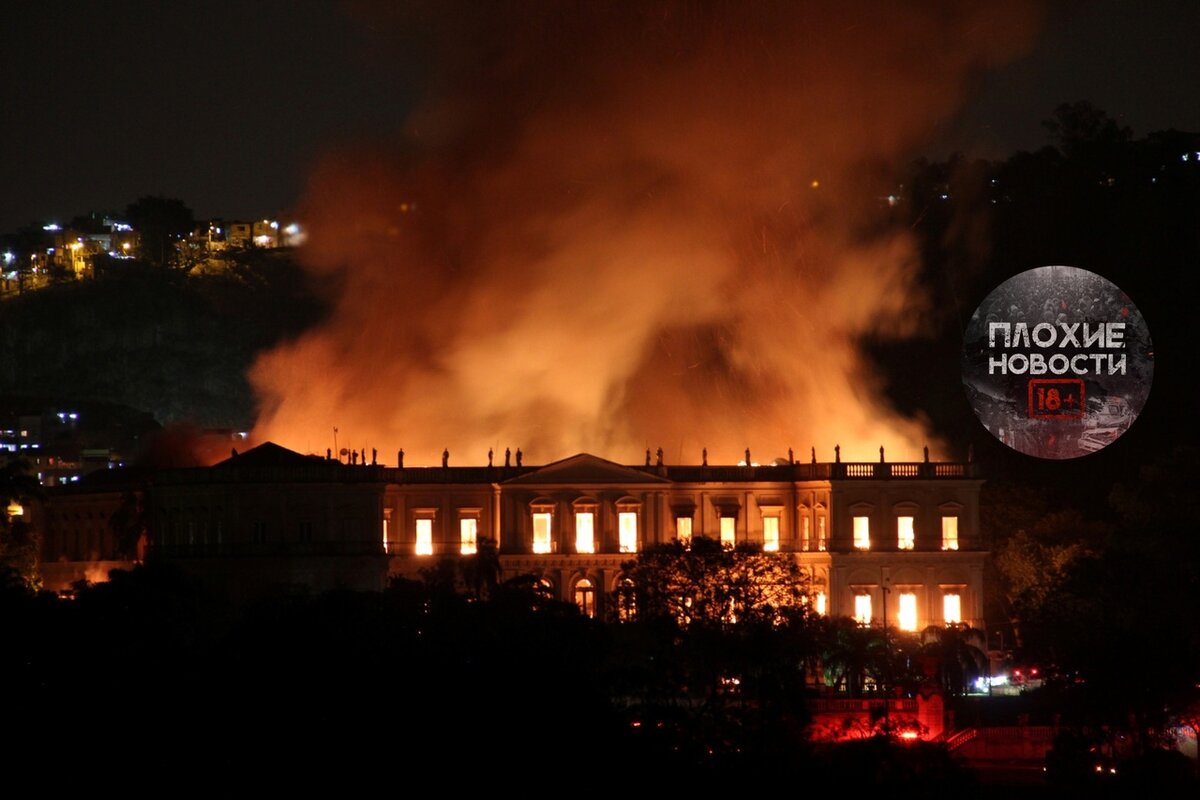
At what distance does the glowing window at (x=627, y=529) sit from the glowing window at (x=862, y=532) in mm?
7306

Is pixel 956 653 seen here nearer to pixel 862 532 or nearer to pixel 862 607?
pixel 862 607

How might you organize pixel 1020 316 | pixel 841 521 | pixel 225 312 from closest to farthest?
1. pixel 841 521
2. pixel 1020 316
3. pixel 225 312

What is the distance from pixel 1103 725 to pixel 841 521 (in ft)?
93.2

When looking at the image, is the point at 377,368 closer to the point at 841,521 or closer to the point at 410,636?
the point at 841,521

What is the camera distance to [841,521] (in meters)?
90.3

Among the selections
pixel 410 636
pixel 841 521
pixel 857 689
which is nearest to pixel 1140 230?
pixel 841 521

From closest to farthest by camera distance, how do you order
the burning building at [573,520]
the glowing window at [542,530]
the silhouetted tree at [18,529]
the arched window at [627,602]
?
the arched window at [627,602]
the burning building at [573,520]
the silhouetted tree at [18,529]
the glowing window at [542,530]

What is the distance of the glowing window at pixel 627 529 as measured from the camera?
91125mm

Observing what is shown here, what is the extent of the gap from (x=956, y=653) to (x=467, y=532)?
20176 millimetres

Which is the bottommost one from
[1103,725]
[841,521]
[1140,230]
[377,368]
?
[1103,725]

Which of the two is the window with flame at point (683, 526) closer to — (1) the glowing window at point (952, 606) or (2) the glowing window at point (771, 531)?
(2) the glowing window at point (771, 531)

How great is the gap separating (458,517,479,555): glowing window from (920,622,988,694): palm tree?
15727 millimetres

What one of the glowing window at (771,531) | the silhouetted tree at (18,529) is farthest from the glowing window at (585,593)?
the silhouetted tree at (18,529)

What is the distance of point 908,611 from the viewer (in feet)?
293
